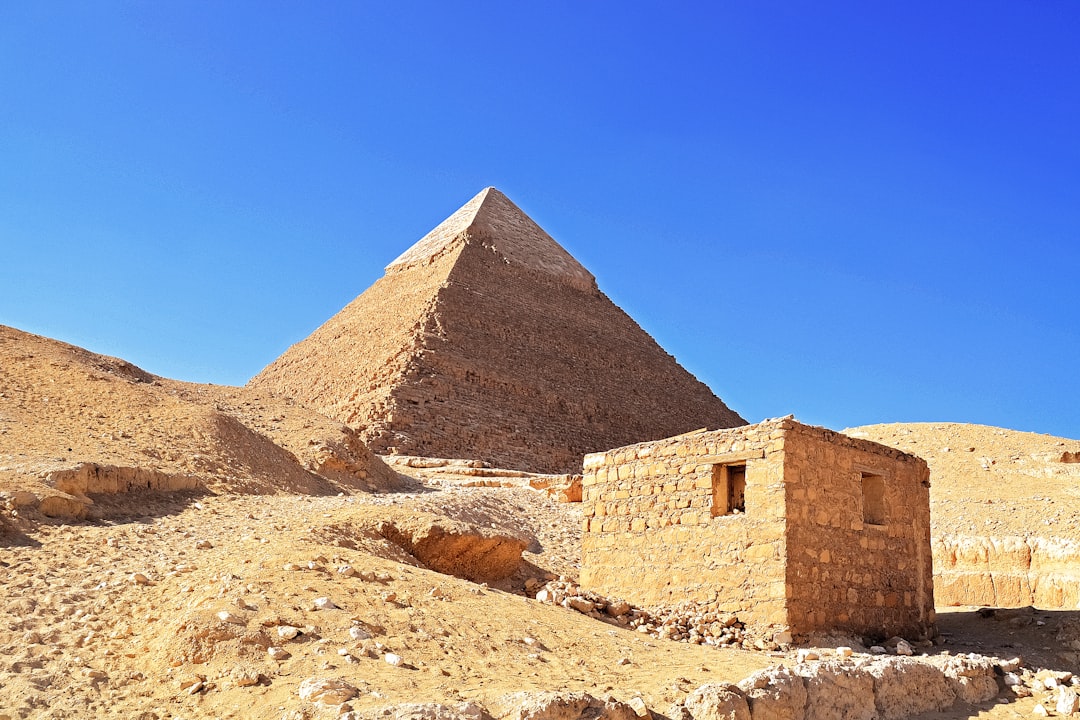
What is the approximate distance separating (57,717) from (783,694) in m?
3.48

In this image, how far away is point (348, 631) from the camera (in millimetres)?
5387

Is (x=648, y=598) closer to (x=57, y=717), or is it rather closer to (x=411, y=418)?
(x=57, y=717)

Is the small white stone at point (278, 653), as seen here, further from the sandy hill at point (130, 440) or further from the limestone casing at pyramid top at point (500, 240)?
the limestone casing at pyramid top at point (500, 240)

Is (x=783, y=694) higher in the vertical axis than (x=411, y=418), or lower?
lower

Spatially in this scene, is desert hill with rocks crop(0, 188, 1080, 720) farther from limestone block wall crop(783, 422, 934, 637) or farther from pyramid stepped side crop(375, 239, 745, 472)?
pyramid stepped side crop(375, 239, 745, 472)

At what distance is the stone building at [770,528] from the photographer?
7.96m

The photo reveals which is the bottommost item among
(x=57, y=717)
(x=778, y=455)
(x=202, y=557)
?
(x=57, y=717)

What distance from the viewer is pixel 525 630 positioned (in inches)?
242

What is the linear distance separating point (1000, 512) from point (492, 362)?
28290 mm

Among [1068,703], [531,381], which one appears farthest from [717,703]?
[531,381]

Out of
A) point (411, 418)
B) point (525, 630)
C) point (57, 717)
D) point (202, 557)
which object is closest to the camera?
point (57, 717)

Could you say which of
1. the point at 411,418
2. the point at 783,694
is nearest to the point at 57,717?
the point at 783,694

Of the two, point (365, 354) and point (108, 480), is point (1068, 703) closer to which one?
point (108, 480)

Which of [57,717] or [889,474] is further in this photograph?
[889,474]
